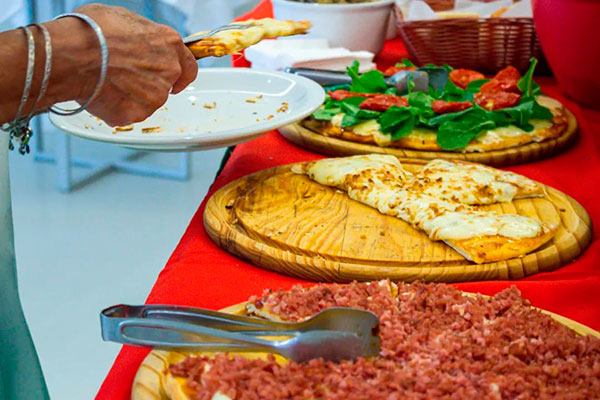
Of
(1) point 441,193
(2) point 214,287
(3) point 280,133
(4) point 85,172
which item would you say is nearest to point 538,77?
(3) point 280,133

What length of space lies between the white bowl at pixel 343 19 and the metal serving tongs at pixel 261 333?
151cm

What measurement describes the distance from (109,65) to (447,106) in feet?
2.93

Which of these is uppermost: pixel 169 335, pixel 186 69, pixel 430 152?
pixel 186 69

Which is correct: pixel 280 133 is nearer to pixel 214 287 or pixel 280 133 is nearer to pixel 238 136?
pixel 238 136

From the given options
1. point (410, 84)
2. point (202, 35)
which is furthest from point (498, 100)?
point (202, 35)

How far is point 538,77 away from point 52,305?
74.6 inches

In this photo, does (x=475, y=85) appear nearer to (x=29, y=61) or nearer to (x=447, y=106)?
(x=447, y=106)

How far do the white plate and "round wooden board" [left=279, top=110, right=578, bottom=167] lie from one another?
4.7 inches

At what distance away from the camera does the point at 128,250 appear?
3189 millimetres

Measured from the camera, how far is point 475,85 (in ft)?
6.00

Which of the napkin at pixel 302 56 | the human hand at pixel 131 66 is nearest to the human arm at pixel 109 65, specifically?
the human hand at pixel 131 66

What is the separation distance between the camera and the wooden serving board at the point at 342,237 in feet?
3.26

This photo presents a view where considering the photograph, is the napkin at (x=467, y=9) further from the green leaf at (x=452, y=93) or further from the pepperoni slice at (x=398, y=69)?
the green leaf at (x=452, y=93)

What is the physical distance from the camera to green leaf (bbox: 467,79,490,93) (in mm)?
1811
